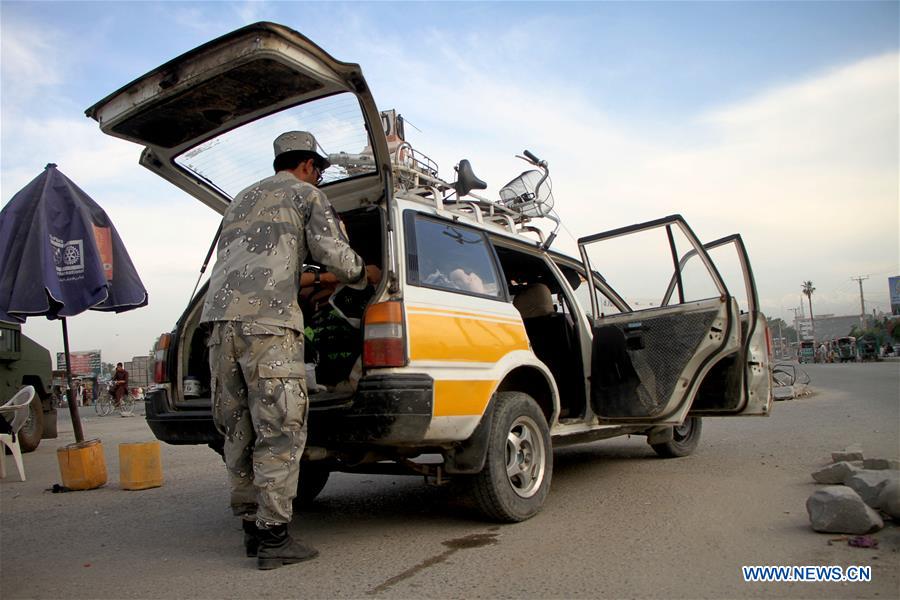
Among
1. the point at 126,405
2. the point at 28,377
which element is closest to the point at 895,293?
the point at 126,405

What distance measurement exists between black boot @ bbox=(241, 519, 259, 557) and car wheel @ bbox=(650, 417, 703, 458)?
12.8 ft

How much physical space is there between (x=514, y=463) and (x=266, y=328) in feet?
5.75

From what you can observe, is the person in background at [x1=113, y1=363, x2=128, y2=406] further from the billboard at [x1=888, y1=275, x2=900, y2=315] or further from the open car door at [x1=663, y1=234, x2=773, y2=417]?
the billboard at [x1=888, y1=275, x2=900, y2=315]

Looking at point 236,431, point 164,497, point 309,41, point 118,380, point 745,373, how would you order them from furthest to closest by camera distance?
point 118,380 → point 164,497 → point 745,373 → point 236,431 → point 309,41

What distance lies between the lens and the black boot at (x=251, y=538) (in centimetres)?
348

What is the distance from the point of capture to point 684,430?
6.42m

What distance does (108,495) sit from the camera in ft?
19.1

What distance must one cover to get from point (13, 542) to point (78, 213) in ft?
11.1

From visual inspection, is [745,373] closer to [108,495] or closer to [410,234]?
[410,234]

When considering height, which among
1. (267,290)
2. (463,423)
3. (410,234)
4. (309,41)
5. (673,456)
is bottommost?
(673,456)

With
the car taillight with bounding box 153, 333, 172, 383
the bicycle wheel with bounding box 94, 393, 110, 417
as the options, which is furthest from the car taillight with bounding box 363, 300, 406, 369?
the bicycle wheel with bounding box 94, 393, 110, 417

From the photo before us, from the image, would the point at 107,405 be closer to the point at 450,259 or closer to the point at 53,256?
the point at 53,256

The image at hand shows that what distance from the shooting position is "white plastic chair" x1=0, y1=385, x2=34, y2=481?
6914 millimetres

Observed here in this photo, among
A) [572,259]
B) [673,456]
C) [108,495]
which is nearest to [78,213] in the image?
[108,495]
